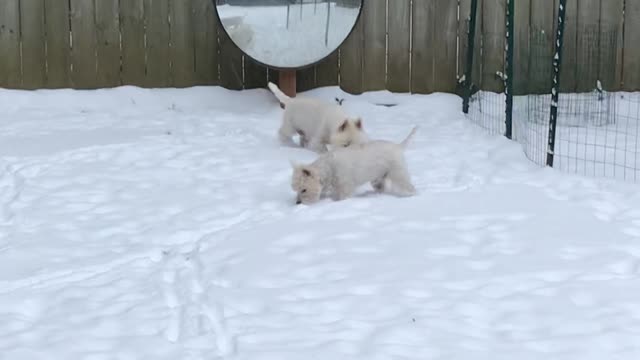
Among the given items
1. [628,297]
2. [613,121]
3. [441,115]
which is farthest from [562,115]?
[628,297]

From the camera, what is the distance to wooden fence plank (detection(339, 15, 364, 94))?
9398 mm

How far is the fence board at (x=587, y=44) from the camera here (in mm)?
9648

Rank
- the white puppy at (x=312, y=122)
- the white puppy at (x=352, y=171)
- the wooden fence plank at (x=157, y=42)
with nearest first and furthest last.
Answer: the white puppy at (x=352, y=171), the white puppy at (x=312, y=122), the wooden fence plank at (x=157, y=42)

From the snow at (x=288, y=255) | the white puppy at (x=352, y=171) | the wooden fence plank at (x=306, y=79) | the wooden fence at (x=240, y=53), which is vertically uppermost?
the wooden fence at (x=240, y=53)

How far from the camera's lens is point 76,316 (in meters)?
4.24

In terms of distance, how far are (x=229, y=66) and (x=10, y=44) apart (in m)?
1.78

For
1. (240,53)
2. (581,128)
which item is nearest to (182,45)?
(240,53)

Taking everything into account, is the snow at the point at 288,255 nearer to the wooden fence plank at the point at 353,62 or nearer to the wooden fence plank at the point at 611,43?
the wooden fence plank at the point at 353,62

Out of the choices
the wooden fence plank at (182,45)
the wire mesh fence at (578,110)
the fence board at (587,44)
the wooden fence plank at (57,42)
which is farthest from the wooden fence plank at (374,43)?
the wooden fence plank at (57,42)

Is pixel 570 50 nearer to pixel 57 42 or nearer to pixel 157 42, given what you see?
pixel 157 42

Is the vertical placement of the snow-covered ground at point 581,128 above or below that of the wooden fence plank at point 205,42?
below

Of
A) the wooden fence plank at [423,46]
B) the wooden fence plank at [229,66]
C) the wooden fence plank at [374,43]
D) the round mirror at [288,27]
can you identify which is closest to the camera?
the round mirror at [288,27]

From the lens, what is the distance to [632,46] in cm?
978

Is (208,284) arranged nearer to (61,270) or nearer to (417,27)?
(61,270)
